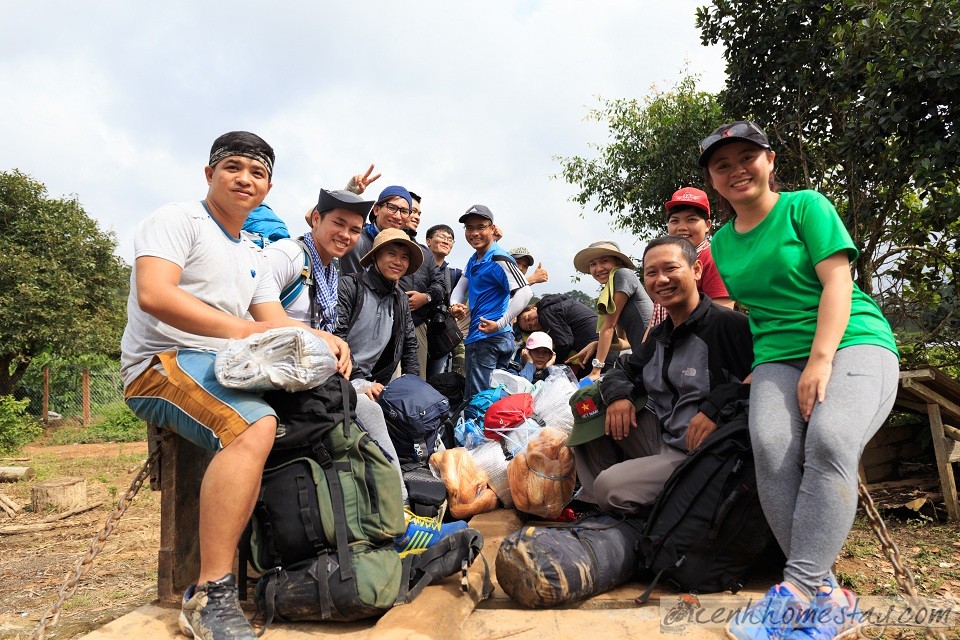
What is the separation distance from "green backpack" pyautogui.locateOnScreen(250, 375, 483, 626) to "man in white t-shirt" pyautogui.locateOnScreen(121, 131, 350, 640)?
0.17 m

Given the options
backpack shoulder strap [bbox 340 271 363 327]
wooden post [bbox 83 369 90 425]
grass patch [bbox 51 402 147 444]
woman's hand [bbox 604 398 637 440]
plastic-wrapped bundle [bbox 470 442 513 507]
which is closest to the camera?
woman's hand [bbox 604 398 637 440]

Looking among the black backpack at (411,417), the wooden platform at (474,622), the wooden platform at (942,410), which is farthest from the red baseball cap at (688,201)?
the wooden platform at (942,410)

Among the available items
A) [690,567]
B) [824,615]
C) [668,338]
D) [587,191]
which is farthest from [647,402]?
[587,191]

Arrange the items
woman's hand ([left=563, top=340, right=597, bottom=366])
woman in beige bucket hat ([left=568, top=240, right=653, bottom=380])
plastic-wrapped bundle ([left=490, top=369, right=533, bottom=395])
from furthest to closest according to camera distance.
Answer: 1. woman's hand ([left=563, top=340, right=597, bottom=366])
2. plastic-wrapped bundle ([left=490, top=369, right=533, bottom=395])
3. woman in beige bucket hat ([left=568, top=240, right=653, bottom=380])

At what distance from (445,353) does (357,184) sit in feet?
5.74

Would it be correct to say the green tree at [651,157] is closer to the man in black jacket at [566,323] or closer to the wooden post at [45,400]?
the man in black jacket at [566,323]

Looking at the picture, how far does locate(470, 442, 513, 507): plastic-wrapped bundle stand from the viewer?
422cm

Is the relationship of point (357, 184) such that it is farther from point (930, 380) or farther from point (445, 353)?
point (930, 380)

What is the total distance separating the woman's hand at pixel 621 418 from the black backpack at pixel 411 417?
130 cm

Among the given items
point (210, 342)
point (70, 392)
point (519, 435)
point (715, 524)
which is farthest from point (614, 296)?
point (70, 392)

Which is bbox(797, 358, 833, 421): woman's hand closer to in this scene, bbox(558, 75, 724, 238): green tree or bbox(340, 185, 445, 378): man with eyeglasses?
bbox(340, 185, 445, 378): man with eyeglasses

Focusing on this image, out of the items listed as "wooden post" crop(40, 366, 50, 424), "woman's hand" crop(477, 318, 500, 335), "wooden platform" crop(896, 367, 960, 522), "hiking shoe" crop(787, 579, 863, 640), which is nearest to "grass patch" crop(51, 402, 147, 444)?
"wooden post" crop(40, 366, 50, 424)

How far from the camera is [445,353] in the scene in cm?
615

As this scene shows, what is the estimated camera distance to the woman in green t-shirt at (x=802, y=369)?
7.67 ft
